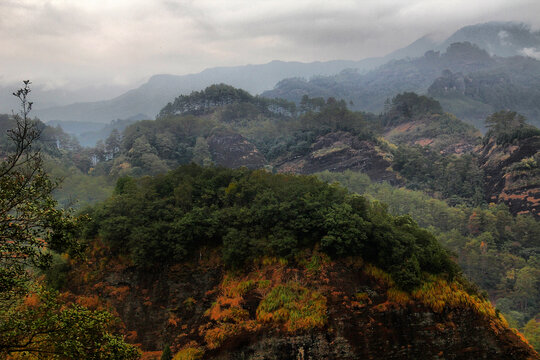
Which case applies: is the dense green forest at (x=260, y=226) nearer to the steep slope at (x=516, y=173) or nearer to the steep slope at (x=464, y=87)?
the steep slope at (x=516, y=173)

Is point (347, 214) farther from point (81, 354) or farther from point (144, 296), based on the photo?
point (81, 354)

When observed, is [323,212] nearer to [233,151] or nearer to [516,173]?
[516,173]

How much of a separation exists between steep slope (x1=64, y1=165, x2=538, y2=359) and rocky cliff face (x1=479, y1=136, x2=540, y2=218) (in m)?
26.9

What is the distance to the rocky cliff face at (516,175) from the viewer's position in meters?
34.1

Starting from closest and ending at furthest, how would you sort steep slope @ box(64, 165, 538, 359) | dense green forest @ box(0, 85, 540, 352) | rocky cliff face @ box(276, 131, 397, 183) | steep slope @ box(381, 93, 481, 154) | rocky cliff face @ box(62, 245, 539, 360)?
rocky cliff face @ box(62, 245, 539, 360)
steep slope @ box(64, 165, 538, 359)
dense green forest @ box(0, 85, 540, 352)
rocky cliff face @ box(276, 131, 397, 183)
steep slope @ box(381, 93, 481, 154)

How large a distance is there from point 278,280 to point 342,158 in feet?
149

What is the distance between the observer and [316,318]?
12711mm

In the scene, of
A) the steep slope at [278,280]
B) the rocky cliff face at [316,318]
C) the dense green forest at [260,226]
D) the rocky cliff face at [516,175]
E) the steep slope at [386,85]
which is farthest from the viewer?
the steep slope at [386,85]

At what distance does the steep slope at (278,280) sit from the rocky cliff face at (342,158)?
37.5 meters

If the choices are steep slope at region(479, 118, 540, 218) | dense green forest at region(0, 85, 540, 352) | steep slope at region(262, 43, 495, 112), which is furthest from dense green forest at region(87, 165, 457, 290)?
steep slope at region(262, 43, 495, 112)

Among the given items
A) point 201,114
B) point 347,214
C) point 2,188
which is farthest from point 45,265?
point 201,114

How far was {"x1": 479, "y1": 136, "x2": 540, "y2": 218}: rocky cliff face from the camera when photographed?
3406 centimetres

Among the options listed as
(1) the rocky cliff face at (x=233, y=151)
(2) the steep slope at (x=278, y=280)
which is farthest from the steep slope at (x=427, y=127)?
(2) the steep slope at (x=278, y=280)

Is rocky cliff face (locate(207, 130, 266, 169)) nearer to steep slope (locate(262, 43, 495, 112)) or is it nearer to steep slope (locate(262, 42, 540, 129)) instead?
steep slope (locate(262, 42, 540, 129))
